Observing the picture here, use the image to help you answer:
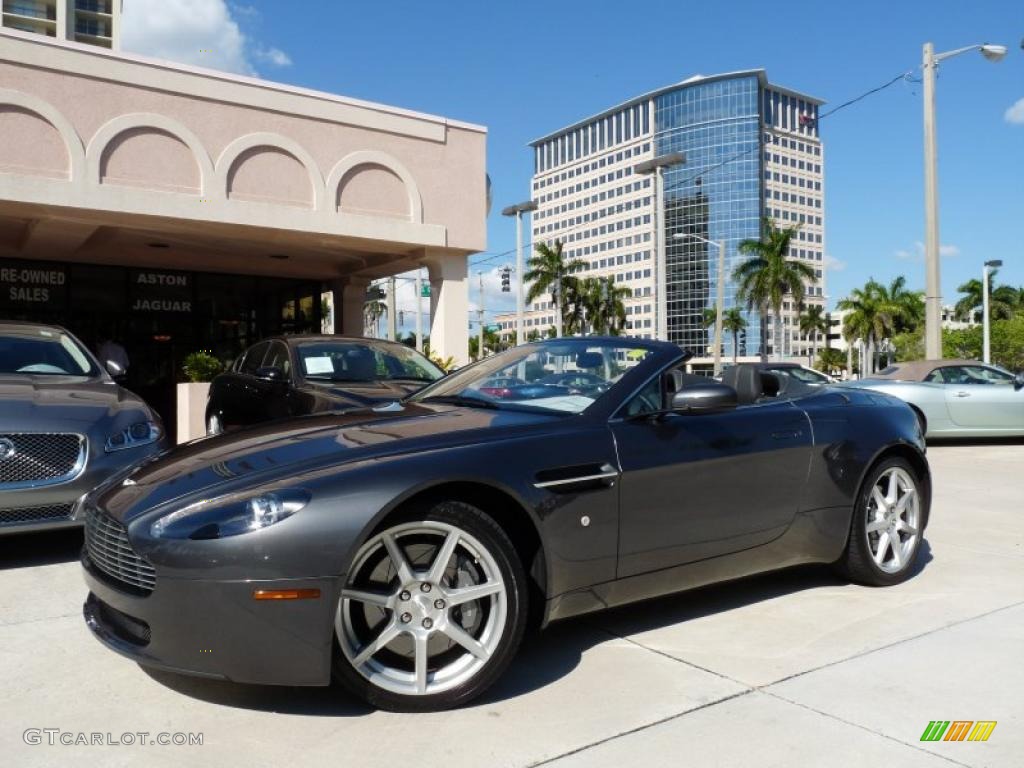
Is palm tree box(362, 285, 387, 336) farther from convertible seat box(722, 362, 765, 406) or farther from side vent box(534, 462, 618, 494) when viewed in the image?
side vent box(534, 462, 618, 494)

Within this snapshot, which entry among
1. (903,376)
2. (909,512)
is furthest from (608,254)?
(909,512)

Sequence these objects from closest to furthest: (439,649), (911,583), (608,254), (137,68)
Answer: (439,649), (911,583), (137,68), (608,254)

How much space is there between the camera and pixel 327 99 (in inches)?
477

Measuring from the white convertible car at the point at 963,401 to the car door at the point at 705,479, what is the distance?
9609 millimetres

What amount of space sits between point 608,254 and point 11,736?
132m

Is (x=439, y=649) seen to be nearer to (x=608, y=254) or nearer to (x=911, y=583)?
(x=911, y=583)

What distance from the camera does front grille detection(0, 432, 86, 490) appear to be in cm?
476

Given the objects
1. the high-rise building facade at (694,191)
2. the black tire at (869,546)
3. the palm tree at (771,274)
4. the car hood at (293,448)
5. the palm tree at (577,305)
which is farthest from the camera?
the high-rise building facade at (694,191)

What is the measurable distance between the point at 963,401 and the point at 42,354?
12067 mm

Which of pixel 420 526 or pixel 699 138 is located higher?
pixel 699 138

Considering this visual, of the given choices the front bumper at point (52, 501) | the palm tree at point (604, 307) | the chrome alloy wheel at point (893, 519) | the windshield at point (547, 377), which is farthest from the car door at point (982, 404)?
the palm tree at point (604, 307)

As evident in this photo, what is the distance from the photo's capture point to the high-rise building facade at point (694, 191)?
366 ft

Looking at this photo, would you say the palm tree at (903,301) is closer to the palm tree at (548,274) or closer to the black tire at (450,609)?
the palm tree at (548,274)

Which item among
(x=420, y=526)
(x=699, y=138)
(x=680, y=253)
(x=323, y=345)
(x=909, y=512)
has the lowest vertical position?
(x=909, y=512)
